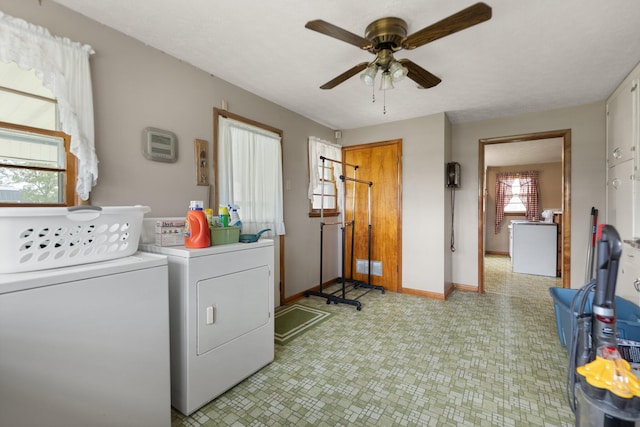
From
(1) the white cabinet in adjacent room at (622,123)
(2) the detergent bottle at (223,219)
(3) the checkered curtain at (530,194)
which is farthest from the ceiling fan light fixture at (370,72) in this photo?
(3) the checkered curtain at (530,194)

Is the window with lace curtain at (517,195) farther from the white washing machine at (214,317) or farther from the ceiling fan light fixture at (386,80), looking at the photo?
the white washing machine at (214,317)

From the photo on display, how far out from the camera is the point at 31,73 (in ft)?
5.17

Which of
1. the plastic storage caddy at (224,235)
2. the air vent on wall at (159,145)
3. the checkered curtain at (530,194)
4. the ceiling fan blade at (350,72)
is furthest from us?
the checkered curtain at (530,194)

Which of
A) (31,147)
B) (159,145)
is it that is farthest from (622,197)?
(31,147)

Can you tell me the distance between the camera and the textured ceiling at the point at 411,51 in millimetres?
1684

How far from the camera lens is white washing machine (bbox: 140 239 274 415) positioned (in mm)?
1570

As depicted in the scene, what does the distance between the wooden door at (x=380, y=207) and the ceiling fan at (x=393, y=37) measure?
1.89m

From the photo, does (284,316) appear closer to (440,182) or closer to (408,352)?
(408,352)

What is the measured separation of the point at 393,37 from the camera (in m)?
1.79

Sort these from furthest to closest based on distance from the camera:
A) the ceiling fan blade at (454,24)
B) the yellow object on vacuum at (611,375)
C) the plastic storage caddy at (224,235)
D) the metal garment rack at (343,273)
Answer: the metal garment rack at (343,273), the plastic storage caddy at (224,235), the ceiling fan blade at (454,24), the yellow object on vacuum at (611,375)

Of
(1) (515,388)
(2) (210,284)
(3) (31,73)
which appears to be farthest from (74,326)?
(1) (515,388)

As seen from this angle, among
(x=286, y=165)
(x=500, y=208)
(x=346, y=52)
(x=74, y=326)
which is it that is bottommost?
(x=74, y=326)

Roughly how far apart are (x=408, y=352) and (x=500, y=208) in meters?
6.69

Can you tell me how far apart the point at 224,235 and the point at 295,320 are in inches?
58.4
